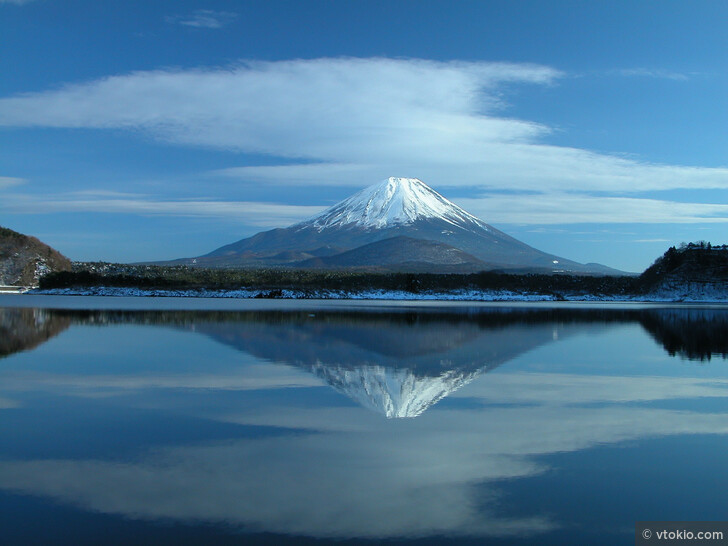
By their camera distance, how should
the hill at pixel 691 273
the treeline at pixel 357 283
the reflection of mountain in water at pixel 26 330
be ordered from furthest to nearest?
1. the treeline at pixel 357 283
2. the hill at pixel 691 273
3. the reflection of mountain in water at pixel 26 330

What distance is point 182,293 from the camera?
78.5m

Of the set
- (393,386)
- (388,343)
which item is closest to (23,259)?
(388,343)

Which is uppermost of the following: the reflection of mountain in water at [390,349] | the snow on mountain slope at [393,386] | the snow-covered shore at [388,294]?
the snow-covered shore at [388,294]

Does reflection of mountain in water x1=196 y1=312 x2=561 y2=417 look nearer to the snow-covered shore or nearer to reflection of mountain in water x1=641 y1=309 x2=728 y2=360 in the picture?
reflection of mountain in water x1=641 y1=309 x2=728 y2=360

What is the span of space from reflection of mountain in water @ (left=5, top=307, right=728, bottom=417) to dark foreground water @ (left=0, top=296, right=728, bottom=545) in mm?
139

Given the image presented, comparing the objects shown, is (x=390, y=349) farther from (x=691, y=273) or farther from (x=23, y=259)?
(x=23, y=259)

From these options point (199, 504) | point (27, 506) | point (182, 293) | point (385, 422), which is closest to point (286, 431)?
point (385, 422)

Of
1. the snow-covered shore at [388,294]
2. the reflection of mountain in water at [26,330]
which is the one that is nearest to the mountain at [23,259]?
the snow-covered shore at [388,294]

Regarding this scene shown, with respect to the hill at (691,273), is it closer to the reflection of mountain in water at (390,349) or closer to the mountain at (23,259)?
the reflection of mountain in water at (390,349)

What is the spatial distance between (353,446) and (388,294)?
227ft

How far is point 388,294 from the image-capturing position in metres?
78.4

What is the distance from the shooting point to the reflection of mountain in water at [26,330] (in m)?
20.3

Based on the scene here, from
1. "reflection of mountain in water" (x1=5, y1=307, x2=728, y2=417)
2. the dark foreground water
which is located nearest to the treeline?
"reflection of mountain in water" (x1=5, y1=307, x2=728, y2=417)

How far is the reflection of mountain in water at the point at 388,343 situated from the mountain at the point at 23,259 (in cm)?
6276
